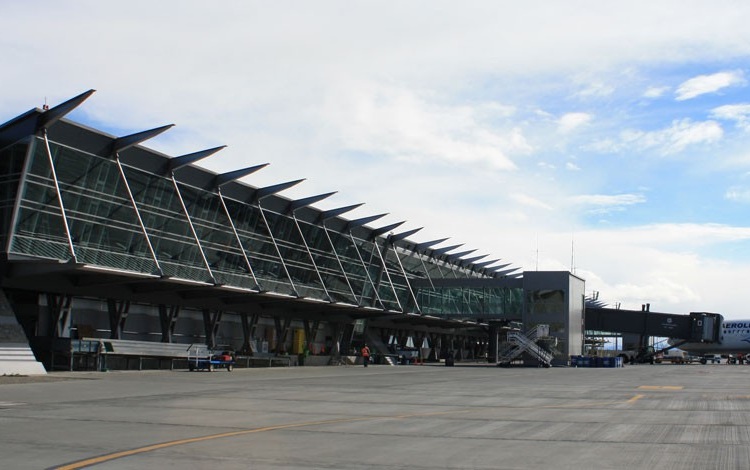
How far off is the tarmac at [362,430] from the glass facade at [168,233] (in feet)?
53.3

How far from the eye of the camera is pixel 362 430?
15.1 meters

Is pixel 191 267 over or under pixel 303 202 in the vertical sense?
under

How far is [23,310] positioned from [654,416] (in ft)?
114

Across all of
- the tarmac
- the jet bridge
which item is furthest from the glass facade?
the jet bridge

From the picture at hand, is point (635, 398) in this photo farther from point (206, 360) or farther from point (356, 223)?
point (356, 223)

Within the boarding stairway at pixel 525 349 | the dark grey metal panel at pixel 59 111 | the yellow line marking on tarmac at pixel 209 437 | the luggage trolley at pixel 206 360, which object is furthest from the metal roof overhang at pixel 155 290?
the yellow line marking on tarmac at pixel 209 437

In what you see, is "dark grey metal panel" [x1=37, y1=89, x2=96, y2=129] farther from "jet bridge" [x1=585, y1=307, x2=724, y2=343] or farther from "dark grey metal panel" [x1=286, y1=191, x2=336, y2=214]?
"jet bridge" [x1=585, y1=307, x2=724, y2=343]

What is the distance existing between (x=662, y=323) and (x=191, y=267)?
71209 millimetres

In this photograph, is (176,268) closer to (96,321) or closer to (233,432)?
(96,321)

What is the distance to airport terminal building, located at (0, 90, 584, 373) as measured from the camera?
3947cm

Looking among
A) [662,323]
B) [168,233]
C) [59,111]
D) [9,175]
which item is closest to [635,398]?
[59,111]

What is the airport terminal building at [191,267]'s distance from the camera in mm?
39469

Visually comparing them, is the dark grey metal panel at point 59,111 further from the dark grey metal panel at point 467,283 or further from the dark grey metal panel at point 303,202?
the dark grey metal panel at point 467,283

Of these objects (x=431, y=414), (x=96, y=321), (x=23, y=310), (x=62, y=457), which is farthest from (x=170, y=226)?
(x=62, y=457)
